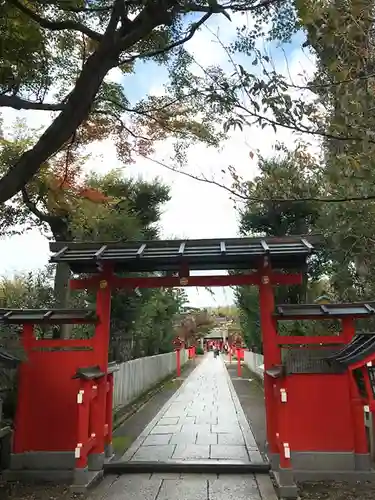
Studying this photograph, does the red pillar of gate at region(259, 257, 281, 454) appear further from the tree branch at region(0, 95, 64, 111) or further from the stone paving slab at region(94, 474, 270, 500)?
the tree branch at region(0, 95, 64, 111)

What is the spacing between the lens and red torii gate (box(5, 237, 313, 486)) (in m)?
5.75

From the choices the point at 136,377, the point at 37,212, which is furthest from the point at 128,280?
the point at 136,377

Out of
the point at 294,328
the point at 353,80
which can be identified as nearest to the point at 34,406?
the point at 353,80

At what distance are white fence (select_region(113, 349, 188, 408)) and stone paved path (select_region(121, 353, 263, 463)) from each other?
42.4 inches

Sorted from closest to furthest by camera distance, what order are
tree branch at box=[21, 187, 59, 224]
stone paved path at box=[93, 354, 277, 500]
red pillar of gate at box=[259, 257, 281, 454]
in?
stone paved path at box=[93, 354, 277, 500]
red pillar of gate at box=[259, 257, 281, 454]
tree branch at box=[21, 187, 59, 224]

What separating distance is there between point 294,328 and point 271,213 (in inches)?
168

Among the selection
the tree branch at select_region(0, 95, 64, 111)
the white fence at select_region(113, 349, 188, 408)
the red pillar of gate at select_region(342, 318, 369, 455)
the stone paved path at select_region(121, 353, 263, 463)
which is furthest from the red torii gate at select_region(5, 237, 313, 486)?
the white fence at select_region(113, 349, 188, 408)

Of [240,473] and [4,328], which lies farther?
[4,328]

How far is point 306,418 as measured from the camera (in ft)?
18.2

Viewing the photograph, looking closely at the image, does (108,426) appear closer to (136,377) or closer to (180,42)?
(180,42)

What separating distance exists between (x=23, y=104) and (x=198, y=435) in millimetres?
6276

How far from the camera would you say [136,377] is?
508 inches

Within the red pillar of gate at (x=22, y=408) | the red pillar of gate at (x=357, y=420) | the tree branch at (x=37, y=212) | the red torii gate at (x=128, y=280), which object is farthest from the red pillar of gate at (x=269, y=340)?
the tree branch at (x=37, y=212)

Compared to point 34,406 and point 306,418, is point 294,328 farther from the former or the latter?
point 34,406
